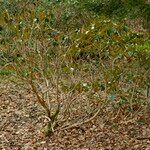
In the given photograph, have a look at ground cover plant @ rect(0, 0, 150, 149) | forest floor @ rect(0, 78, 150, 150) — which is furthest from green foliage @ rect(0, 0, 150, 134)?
forest floor @ rect(0, 78, 150, 150)

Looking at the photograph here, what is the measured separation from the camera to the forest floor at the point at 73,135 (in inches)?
332

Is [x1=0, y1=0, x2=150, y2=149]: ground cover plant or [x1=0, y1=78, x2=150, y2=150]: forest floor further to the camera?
[x1=0, y1=0, x2=150, y2=149]: ground cover plant

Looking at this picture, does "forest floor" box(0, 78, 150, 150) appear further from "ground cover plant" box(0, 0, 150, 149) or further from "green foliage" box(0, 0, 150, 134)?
"green foliage" box(0, 0, 150, 134)

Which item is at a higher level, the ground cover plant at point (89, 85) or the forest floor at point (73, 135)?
the ground cover plant at point (89, 85)

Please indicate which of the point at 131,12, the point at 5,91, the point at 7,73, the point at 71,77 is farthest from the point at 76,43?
the point at 131,12

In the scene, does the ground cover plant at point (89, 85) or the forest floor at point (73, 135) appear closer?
the forest floor at point (73, 135)

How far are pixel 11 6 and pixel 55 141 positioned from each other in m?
9.75

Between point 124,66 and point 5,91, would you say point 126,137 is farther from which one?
point 5,91

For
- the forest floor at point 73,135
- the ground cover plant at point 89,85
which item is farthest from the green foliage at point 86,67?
the forest floor at point 73,135

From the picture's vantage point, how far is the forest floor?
8430 millimetres

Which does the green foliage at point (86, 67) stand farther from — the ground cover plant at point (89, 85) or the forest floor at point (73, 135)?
the forest floor at point (73, 135)

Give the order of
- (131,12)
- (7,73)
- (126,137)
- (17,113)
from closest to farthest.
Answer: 1. (126,137)
2. (17,113)
3. (7,73)
4. (131,12)

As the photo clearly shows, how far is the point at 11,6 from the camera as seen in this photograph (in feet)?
57.3

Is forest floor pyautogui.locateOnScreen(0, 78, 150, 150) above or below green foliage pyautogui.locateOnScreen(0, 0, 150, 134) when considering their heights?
below
